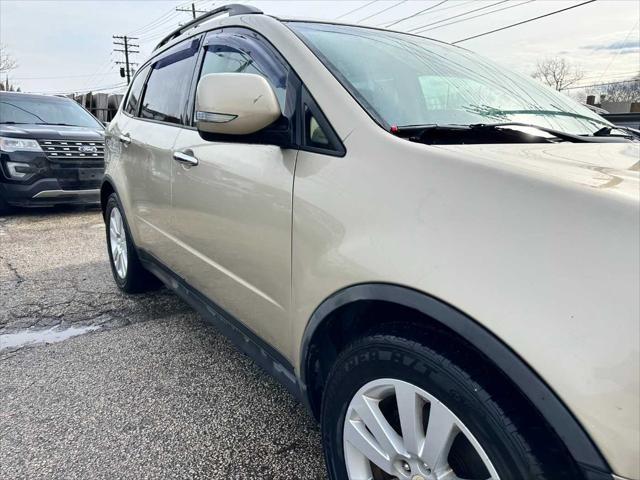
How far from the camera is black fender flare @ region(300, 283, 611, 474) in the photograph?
3.08 feet

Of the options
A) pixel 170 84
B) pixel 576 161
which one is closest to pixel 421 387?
pixel 576 161

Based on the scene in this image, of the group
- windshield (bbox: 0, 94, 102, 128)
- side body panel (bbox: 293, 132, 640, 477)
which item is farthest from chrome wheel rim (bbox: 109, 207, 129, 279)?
windshield (bbox: 0, 94, 102, 128)

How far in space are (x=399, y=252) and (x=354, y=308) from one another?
0.29 m

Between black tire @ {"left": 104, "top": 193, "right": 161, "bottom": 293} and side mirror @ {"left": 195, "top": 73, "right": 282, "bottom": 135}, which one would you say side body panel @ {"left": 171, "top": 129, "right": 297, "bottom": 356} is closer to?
side mirror @ {"left": 195, "top": 73, "right": 282, "bottom": 135}

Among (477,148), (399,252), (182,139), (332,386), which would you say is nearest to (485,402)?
(399,252)

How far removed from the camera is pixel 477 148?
134 cm

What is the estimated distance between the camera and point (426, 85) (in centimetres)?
192

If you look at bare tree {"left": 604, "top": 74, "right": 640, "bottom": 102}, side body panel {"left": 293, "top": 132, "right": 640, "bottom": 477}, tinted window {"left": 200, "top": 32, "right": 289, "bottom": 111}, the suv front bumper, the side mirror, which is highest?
bare tree {"left": 604, "top": 74, "right": 640, "bottom": 102}

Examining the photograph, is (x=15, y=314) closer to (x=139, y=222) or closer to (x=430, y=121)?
(x=139, y=222)

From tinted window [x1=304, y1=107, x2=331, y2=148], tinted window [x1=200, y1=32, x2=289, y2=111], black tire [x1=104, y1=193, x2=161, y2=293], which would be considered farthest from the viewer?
black tire [x1=104, y1=193, x2=161, y2=293]

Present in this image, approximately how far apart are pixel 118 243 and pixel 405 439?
317cm

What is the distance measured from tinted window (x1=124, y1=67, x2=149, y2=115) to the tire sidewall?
277 cm

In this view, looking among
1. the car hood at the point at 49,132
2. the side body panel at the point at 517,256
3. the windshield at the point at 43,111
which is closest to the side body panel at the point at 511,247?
the side body panel at the point at 517,256

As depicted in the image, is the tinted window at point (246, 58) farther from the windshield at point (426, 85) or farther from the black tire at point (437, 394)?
the black tire at point (437, 394)
